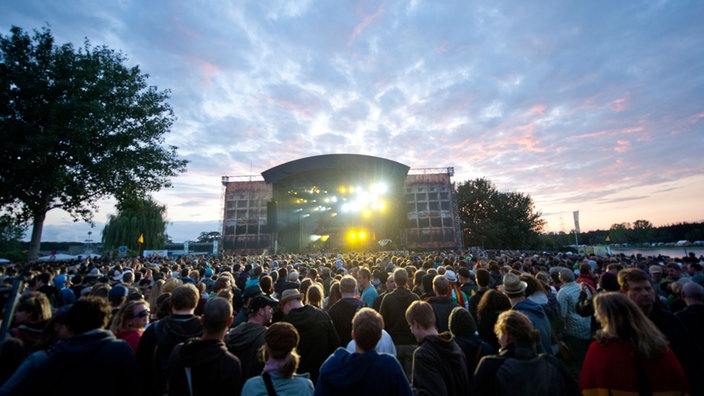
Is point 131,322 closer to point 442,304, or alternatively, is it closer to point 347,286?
point 347,286

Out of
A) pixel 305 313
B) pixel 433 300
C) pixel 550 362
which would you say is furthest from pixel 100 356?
pixel 433 300

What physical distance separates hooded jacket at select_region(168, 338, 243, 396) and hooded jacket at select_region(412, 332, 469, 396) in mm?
1465

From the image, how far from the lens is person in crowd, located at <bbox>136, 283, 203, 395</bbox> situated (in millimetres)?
2715

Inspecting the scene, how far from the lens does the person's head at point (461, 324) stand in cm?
294

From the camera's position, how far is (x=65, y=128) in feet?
43.2

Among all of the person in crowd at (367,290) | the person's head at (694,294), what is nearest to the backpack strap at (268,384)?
the person in crowd at (367,290)

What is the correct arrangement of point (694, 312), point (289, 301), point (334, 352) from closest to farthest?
1. point (334, 352)
2. point (694, 312)
3. point (289, 301)

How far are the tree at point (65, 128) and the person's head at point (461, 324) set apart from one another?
16929 mm

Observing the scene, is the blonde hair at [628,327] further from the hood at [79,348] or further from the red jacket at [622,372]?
the hood at [79,348]

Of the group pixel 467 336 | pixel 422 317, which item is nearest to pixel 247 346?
pixel 422 317

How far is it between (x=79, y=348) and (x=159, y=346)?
0.81m

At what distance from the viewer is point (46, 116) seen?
1349 centimetres

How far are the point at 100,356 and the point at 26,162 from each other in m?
17.4

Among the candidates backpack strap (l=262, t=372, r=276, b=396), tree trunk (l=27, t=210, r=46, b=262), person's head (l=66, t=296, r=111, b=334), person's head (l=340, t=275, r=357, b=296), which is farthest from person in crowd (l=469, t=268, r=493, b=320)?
tree trunk (l=27, t=210, r=46, b=262)
